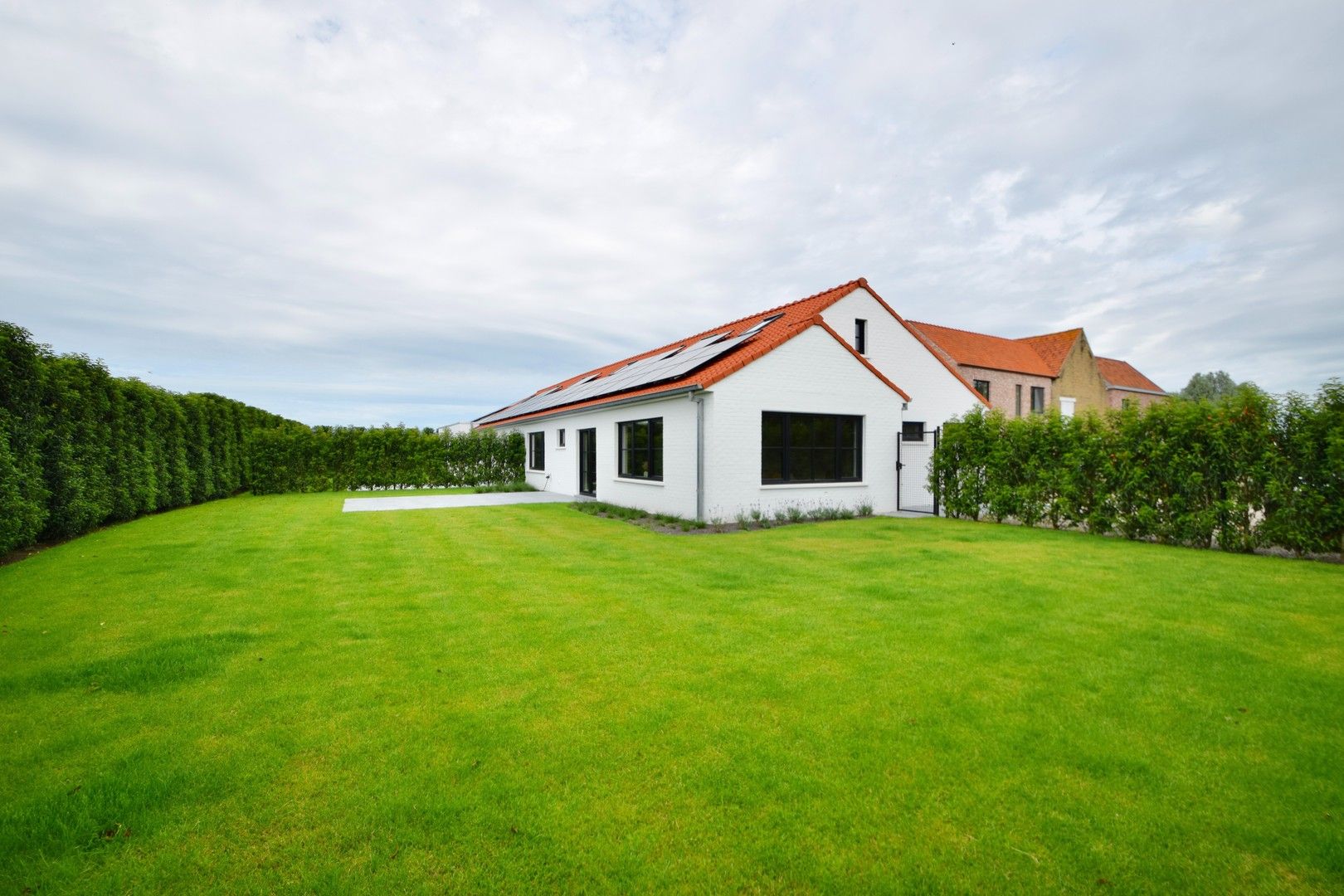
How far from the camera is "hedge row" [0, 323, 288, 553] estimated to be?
845 centimetres

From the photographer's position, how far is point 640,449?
14109 mm

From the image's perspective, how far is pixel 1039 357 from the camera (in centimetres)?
3191

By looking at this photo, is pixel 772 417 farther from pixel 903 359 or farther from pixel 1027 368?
pixel 1027 368

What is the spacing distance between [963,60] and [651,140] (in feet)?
20.7

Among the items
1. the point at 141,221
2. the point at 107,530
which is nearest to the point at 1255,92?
the point at 141,221

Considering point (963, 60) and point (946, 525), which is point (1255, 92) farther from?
point (946, 525)

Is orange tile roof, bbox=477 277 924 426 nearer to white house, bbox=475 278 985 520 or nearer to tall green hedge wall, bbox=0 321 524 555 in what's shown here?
white house, bbox=475 278 985 520

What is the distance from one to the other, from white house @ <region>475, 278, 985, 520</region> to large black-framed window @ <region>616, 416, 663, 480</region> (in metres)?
0.04

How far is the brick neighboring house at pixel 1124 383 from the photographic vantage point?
3922 centimetres

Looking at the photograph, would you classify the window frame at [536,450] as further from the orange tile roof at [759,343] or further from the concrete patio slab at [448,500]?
the concrete patio slab at [448,500]

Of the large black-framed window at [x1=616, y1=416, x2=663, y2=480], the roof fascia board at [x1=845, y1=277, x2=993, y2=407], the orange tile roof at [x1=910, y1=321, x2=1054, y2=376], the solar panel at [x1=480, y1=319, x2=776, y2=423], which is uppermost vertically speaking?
the orange tile roof at [x1=910, y1=321, x2=1054, y2=376]

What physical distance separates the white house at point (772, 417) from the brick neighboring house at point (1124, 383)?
1212 inches

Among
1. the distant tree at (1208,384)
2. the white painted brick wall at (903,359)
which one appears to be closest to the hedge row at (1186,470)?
the white painted brick wall at (903,359)

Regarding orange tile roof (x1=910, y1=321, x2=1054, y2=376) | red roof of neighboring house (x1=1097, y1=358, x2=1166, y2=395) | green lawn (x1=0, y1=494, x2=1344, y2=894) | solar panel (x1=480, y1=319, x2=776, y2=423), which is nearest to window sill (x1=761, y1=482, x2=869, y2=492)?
solar panel (x1=480, y1=319, x2=776, y2=423)
